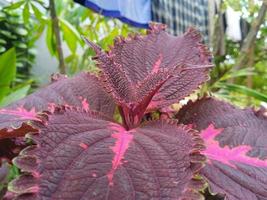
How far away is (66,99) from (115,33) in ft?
4.46

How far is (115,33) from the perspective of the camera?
180 cm

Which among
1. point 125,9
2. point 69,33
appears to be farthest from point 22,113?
point 125,9

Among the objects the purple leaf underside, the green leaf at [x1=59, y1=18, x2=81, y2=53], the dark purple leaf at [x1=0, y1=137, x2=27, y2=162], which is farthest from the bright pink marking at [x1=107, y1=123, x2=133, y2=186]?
the green leaf at [x1=59, y1=18, x2=81, y2=53]

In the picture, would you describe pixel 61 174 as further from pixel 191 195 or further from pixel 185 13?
pixel 185 13

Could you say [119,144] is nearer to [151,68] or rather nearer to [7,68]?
[151,68]

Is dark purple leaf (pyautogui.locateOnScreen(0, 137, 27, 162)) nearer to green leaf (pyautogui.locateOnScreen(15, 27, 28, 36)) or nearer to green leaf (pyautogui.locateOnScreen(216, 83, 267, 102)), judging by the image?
green leaf (pyautogui.locateOnScreen(216, 83, 267, 102))

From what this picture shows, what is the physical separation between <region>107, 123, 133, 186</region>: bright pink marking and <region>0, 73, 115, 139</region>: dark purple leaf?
0.07 metres

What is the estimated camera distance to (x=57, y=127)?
0.36m

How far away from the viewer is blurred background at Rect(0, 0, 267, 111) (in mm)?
1229

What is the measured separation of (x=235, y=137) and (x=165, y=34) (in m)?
0.16

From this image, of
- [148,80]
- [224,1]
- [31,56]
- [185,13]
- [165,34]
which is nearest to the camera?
[148,80]

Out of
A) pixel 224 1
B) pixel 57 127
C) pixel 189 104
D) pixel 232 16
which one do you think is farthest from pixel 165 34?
pixel 232 16

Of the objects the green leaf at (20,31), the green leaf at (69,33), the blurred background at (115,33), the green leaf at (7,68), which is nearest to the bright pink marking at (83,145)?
the blurred background at (115,33)

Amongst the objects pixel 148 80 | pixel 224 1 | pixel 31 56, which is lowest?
pixel 31 56
